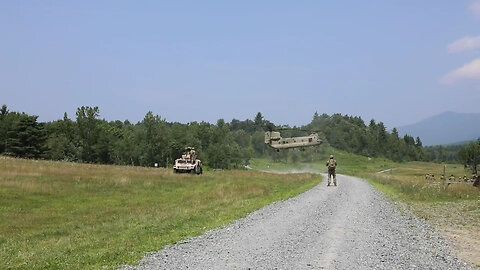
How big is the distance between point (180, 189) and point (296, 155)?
293 feet

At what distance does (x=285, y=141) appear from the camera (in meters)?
77.8

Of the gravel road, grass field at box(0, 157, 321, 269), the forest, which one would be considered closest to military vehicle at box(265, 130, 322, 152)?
the forest

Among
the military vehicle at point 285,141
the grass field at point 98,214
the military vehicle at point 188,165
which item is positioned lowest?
the grass field at point 98,214

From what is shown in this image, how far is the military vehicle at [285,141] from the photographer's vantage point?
251ft

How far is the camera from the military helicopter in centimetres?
7639

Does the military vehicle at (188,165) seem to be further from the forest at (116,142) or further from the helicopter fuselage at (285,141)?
the forest at (116,142)

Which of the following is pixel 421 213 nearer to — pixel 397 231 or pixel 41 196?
pixel 397 231

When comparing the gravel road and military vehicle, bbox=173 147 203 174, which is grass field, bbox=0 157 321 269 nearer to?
the gravel road

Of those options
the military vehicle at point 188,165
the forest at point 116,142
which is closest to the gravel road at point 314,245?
the military vehicle at point 188,165

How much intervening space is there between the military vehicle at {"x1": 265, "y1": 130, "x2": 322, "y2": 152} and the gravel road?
56523 millimetres

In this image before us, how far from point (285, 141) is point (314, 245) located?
2580 inches

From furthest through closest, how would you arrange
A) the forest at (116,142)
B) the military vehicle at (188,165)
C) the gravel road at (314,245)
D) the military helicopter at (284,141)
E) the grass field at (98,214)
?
1. the forest at (116,142)
2. the military helicopter at (284,141)
3. the military vehicle at (188,165)
4. the grass field at (98,214)
5. the gravel road at (314,245)

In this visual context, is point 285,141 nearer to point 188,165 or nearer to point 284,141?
point 284,141

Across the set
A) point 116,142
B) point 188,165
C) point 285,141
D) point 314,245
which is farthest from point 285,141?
point 314,245
